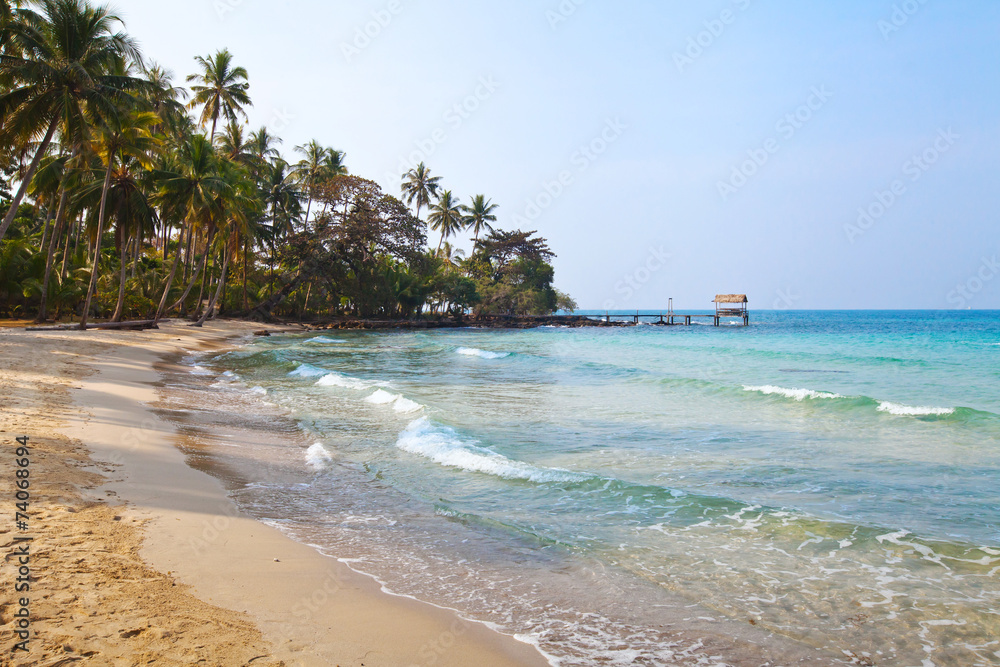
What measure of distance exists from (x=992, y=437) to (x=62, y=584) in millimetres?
13023

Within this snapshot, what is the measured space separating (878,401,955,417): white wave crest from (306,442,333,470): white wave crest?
11319 millimetres

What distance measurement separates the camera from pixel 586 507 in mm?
6594

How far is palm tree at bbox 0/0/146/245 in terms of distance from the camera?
61.1 ft

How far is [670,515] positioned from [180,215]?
3406 cm

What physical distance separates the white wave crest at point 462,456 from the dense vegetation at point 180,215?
17.0m

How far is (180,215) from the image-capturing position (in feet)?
109

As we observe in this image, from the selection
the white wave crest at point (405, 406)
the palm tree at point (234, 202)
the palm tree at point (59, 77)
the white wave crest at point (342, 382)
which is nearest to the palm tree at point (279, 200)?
the palm tree at point (234, 202)

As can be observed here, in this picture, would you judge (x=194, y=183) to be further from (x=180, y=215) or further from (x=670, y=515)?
(x=670, y=515)

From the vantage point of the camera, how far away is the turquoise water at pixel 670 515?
13.5 ft

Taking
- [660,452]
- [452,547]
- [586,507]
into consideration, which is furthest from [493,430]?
[452,547]

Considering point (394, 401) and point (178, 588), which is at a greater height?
point (178, 588)

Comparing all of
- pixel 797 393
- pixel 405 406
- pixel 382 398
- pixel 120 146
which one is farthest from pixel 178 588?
pixel 120 146

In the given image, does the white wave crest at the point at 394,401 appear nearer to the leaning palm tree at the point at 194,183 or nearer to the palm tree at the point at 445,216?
the leaning palm tree at the point at 194,183

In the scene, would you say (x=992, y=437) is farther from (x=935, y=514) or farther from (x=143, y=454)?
(x=143, y=454)
